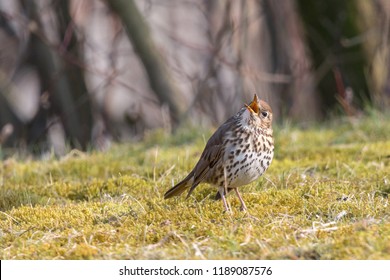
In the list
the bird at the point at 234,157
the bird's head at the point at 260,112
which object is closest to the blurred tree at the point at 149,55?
the bird's head at the point at 260,112

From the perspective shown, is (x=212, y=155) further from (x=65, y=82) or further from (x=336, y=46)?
(x=336, y=46)

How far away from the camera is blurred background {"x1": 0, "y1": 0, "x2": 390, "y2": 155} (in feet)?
31.7

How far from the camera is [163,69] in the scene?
9836 mm

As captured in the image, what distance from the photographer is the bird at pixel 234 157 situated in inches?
194

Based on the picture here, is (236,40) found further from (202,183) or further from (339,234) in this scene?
(339,234)

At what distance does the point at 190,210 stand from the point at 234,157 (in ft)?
2.16

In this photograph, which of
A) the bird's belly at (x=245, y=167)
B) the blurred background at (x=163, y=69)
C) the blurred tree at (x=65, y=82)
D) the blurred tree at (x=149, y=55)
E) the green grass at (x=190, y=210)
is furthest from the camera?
the blurred tree at (x=65, y=82)

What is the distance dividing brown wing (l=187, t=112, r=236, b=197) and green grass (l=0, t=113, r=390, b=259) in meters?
0.20

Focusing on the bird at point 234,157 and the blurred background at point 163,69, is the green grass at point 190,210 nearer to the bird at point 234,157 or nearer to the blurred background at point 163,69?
the bird at point 234,157

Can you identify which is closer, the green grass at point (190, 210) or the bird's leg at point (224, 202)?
the green grass at point (190, 210)

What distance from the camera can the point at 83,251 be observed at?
3891 mm

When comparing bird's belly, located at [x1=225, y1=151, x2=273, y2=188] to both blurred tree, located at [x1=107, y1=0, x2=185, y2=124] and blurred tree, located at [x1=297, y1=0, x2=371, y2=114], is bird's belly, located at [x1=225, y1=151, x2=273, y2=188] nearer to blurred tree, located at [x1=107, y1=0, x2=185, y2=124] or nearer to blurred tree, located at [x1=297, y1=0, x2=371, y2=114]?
blurred tree, located at [x1=107, y1=0, x2=185, y2=124]

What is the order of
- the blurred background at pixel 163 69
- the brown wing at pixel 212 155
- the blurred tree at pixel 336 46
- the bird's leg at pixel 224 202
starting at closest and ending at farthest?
the bird's leg at pixel 224 202 < the brown wing at pixel 212 155 < the blurred background at pixel 163 69 < the blurred tree at pixel 336 46

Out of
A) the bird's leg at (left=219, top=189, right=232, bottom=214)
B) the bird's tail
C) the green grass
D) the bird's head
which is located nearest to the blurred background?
the green grass
